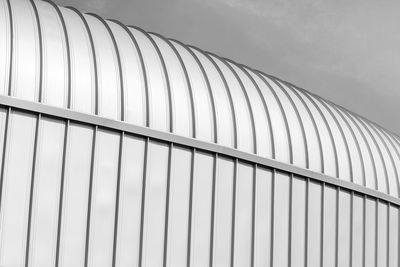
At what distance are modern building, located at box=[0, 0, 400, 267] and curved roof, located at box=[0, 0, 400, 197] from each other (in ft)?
0.10

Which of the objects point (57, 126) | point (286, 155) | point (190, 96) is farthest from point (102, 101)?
point (286, 155)

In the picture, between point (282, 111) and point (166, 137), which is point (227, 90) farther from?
point (166, 137)

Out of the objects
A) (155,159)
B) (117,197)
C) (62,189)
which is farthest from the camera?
(155,159)

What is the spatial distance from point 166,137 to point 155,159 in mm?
444

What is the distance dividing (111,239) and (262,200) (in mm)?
3742

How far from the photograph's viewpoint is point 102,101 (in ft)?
50.1

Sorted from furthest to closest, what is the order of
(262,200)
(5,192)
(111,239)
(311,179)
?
(311,179)
(262,200)
(111,239)
(5,192)

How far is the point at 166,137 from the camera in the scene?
1594cm

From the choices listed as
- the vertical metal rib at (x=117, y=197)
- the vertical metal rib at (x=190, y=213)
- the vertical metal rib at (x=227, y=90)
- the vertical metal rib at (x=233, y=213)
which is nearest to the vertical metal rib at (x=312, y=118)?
the vertical metal rib at (x=227, y=90)

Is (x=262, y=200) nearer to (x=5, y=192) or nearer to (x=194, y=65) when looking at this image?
(x=194, y=65)

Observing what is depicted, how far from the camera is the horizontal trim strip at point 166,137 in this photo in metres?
14.3

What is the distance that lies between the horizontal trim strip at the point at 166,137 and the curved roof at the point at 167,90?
153 mm

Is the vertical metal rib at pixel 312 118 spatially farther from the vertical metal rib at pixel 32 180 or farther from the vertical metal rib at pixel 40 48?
the vertical metal rib at pixel 32 180

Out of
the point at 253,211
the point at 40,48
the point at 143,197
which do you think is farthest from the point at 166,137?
the point at 40,48
